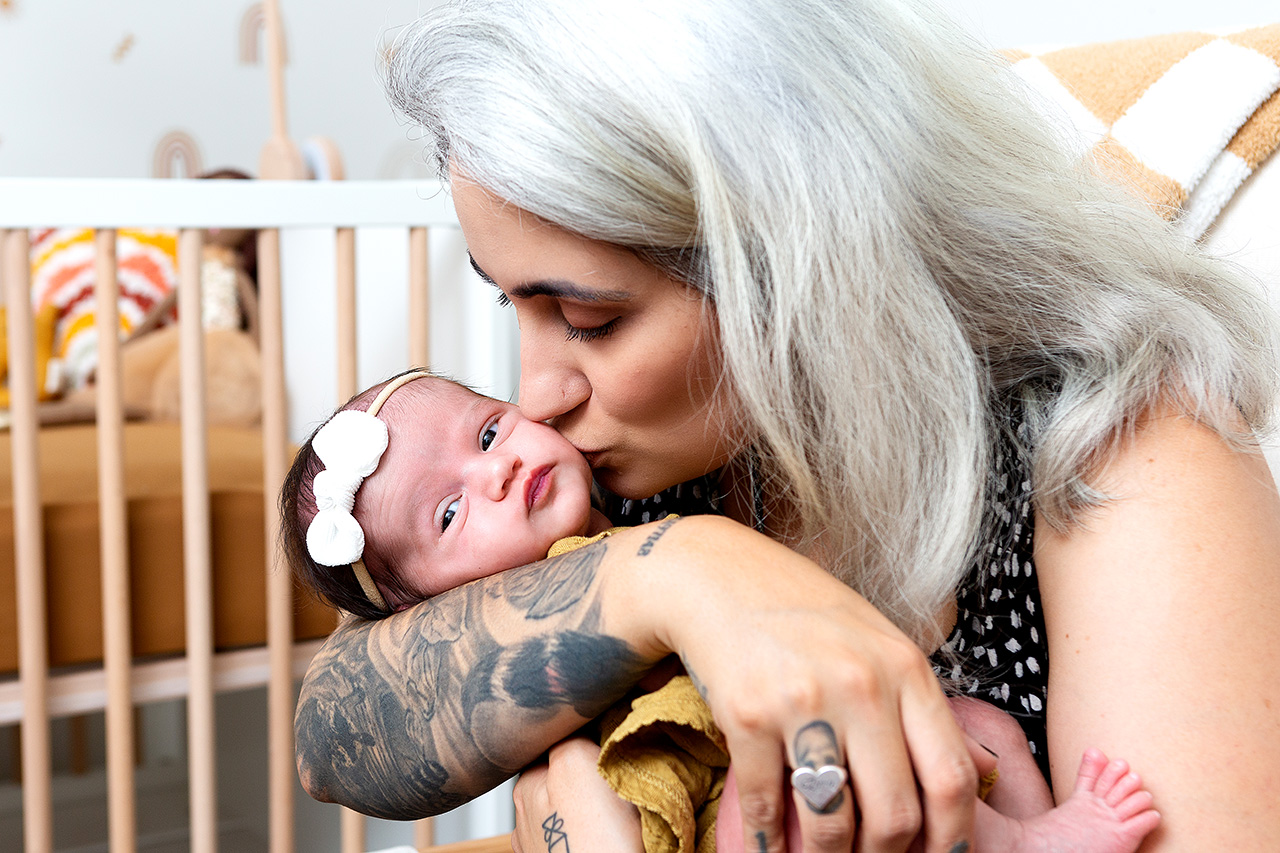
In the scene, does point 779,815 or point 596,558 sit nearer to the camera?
point 779,815

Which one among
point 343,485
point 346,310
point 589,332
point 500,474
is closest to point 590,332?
point 589,332

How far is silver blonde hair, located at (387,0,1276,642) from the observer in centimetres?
70

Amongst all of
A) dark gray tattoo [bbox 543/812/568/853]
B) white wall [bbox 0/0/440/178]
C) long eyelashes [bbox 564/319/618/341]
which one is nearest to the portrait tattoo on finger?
dark gray tattoo [bbox 543/812/568/853]

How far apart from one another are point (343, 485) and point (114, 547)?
78 centimetres

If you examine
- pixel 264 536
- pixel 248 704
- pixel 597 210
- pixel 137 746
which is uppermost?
pixel 597 210

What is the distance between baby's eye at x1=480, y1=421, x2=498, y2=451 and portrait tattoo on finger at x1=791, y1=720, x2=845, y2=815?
0.48 meters

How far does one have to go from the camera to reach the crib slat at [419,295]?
5.30ft

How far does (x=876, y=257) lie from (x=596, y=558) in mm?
289

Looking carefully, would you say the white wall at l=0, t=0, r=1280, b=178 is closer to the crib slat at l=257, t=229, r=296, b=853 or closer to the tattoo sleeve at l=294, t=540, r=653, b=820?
the crib slat at l=257, t=229, r=296, b=853

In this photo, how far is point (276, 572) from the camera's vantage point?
5.12 feet

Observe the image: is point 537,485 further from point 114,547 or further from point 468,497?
point 114,547

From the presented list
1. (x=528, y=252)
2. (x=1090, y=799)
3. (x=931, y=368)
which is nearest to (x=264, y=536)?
(x=528, y=252)

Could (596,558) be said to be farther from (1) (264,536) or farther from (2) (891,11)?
(1) (264,536)

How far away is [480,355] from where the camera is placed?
1.80 m
